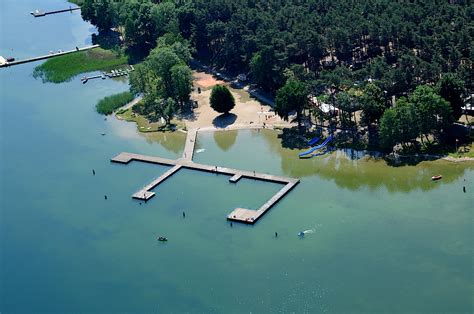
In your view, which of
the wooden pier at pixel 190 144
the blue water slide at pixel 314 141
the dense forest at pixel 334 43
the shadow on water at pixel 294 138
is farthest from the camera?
the wooden pier at pixel 190 144

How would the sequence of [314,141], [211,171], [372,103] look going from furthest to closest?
[314,141] < [372,103] < [211,171]

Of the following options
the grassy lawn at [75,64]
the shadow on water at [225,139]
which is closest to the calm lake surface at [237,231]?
the shadow on water at [225,139]

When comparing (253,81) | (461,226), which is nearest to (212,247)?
(461,226)

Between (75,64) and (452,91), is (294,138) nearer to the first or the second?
(452,91)

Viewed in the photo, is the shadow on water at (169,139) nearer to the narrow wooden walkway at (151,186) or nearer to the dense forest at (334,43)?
the narrow wooden walkway at (151,186)

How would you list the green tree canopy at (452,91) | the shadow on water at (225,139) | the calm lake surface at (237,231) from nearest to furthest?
the calm lake surface at (237,231), the green tree canopy at (452,91), the shadow on water at (225,139)

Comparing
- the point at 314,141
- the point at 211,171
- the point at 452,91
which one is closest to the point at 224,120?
the point at 211,171
